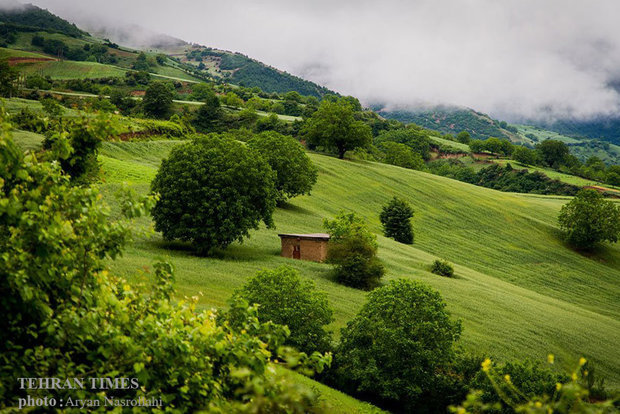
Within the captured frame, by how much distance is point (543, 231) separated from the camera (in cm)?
8075

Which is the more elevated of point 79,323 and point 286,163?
point 286,163

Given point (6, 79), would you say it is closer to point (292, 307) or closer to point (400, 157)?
point (292, 307)

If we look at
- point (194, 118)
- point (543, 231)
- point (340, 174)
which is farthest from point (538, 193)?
point (194, 118)

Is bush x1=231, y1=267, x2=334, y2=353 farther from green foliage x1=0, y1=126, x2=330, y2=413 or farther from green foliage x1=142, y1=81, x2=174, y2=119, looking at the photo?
green foliage x1=142, y1=81, x2=174, y2=119

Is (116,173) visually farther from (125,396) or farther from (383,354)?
(125,396)

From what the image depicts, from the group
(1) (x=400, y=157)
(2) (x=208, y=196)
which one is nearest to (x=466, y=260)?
(2) (x=208, y=196)

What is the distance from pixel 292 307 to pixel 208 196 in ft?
56.4

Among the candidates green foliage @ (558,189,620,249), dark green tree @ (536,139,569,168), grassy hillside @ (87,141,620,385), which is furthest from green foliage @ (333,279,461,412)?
dark green tree @ (536,139,569,168)

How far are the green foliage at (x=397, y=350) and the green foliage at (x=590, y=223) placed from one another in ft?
202

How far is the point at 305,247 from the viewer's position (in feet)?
147

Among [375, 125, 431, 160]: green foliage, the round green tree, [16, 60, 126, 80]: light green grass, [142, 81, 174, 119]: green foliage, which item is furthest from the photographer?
[375, 125, 431, 160]: green foliage

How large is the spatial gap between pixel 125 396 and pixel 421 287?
2156 cm

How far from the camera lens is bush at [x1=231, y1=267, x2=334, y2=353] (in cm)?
2420

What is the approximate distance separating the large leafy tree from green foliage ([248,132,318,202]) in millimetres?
32943
